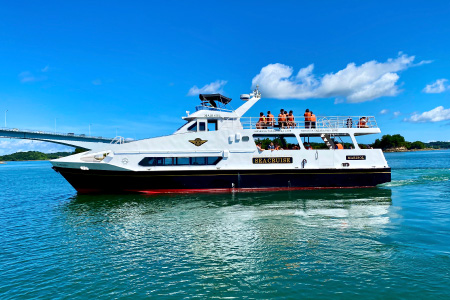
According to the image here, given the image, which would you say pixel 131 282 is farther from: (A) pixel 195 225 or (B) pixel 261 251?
(A) pixel 195 225

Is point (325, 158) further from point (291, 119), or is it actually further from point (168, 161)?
point (168, 161)

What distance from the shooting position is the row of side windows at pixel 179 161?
1677cm

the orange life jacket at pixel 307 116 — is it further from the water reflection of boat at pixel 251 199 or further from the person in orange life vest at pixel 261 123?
the water reflection of boat at pixel 251 199

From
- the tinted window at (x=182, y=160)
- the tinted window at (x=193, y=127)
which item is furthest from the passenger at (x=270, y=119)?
the tinted window at (x=182, y=160)

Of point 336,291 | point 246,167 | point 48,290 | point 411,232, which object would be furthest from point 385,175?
point 48,290

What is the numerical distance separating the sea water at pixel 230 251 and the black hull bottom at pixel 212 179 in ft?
10.1

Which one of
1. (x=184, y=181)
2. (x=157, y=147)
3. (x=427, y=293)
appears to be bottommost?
(x=427, y=293)

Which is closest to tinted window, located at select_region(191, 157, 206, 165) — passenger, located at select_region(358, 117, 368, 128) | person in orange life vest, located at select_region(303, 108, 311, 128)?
person in orange life vest, located at select_region(303, 108, 311, 128)

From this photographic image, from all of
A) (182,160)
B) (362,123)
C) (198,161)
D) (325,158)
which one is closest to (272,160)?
(325,158)

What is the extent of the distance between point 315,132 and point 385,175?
4.80 meters

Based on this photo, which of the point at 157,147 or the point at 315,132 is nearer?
the point at 157,147

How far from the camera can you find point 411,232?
8.77 metres

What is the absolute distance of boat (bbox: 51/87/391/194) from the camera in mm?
16641

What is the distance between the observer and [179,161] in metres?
17.0
